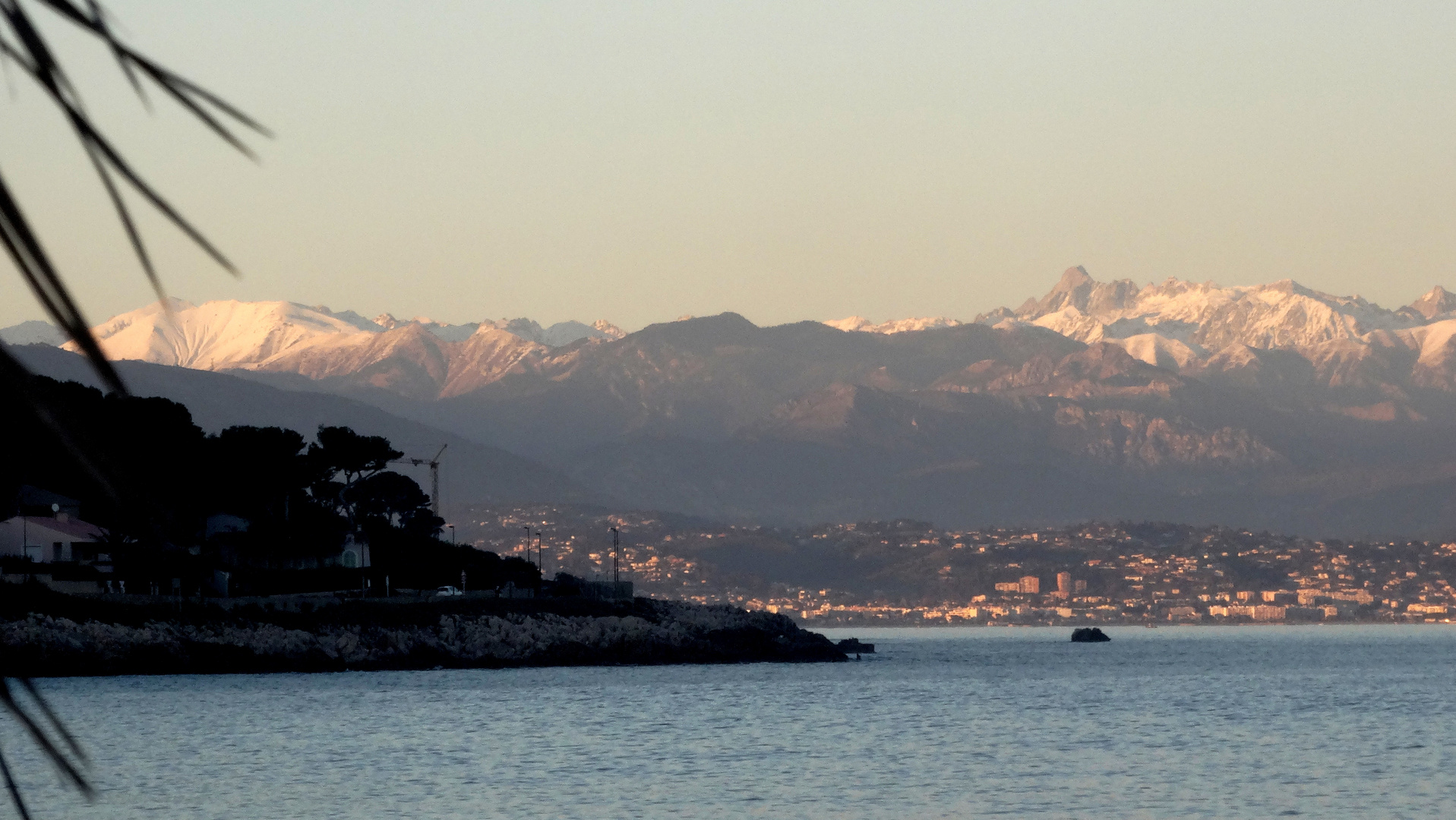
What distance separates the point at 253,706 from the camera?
306ft

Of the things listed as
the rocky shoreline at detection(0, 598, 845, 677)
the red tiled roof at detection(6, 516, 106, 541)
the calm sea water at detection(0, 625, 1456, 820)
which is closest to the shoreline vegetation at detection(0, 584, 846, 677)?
the rocky shoreline at detection(0, 598, 845, 677)

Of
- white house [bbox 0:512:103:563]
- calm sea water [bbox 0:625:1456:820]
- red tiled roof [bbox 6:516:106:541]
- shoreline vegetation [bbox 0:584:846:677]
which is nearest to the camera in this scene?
calm sea water [bbox 0:625:1456:820]

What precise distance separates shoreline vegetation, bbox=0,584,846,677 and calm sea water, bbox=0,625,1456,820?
1.50 metres

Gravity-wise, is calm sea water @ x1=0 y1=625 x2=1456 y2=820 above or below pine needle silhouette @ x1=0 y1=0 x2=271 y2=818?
below

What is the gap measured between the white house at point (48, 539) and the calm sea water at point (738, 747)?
10.4m

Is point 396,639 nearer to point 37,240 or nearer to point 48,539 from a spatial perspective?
point 48,539

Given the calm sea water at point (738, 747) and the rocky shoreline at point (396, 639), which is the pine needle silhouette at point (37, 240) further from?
the rocky shoreline at point (396, 639)

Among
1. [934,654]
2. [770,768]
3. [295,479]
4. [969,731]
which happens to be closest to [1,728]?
[770,768]

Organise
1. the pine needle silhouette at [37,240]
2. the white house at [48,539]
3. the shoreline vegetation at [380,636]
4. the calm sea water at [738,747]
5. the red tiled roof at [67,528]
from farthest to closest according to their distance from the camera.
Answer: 1. the red tiled roof at [67,528]
2. the white house at [48,539]
3. the shoreline vegetation at [380,636]
4. the calm sea water at [738,747]
5. the pine needle silhouette at [37,240]

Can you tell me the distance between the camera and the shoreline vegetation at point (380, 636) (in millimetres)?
107125

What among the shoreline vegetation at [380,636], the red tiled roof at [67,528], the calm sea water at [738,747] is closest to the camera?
the calm sea water at [738,747]

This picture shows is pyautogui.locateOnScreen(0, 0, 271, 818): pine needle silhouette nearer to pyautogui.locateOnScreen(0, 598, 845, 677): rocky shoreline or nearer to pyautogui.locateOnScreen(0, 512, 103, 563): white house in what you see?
pyautogui.locateOnScreen(0, 598, 845, 677): rocky shoreline

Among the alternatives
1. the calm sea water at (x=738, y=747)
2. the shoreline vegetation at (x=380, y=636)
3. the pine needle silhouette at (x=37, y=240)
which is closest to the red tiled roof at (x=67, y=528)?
the shoreline vegetation at (x=380, y=636)

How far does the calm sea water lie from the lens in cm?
5478
